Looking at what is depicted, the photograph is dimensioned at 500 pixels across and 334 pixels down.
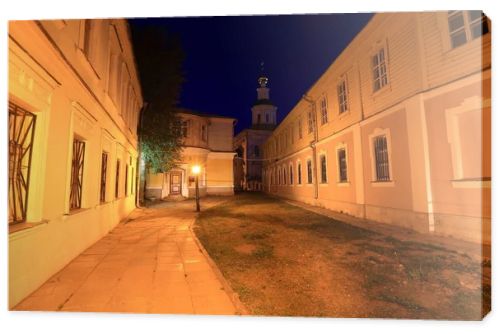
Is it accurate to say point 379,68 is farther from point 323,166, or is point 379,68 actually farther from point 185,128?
point 185,128

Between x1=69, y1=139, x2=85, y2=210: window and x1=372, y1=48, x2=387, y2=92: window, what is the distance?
8.91m

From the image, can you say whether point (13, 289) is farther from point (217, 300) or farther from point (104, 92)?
point (104, 92)

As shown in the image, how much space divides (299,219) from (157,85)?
1186 cm

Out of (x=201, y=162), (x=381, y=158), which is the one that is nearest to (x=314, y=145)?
(x=381, y=158)

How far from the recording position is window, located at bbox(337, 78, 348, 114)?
11.0 meters

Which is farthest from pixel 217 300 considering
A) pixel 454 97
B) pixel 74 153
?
pixel 454 97

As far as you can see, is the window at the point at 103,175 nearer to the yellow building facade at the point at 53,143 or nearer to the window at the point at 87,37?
the yellow building facade at the point at 53,143

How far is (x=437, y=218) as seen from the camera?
6328mm

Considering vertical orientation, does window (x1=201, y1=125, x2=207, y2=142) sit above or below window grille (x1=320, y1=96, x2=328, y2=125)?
above

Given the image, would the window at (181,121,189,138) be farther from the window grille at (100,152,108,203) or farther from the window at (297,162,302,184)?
the window grille at (100,152,108,203)

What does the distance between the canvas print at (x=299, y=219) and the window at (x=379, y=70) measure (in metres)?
A: 0.05

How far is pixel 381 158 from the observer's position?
8.65 meters

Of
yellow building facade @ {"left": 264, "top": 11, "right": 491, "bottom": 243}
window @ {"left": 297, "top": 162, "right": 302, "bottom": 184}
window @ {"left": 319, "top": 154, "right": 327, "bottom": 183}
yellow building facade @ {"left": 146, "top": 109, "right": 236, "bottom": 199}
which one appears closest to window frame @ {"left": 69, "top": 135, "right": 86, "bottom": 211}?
yellow building facade @ {"left": 264, "top": 11, "right": 491, "bottom": 243}

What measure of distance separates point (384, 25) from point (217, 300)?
9.18 meters
